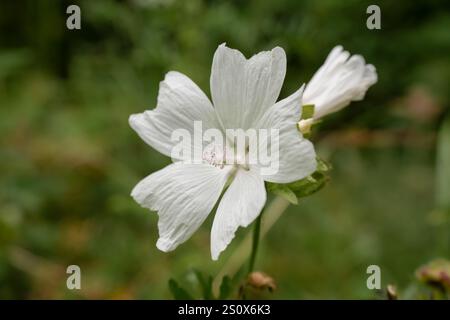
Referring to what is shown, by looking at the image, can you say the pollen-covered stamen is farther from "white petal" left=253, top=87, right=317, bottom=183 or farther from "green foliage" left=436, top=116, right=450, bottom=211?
"green foliage" left=436, top=116, right=450, bottom=211

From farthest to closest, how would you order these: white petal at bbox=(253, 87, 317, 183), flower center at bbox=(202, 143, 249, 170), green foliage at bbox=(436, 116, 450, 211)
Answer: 1. green foliage at bbox=(436, 116, 450, 211)
2. flower center at bbox=(202, 143, 249, 170)
3. white petal at bbox=(253, 87, 317, 183)

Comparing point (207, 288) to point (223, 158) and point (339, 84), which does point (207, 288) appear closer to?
point (223, 158)

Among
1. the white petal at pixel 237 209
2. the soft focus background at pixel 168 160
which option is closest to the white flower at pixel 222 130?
the white petal at pixel 237 209

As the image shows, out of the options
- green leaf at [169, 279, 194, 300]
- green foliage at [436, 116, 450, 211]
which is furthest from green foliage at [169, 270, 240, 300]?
green foliage at [436, 116, 450, 211]

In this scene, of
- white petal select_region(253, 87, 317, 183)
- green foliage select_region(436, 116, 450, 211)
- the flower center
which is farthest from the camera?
green foliage select_region(436, 116, 450, 211)

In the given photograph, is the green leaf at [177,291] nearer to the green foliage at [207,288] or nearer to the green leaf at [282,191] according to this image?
the green foliage at [207,288]
